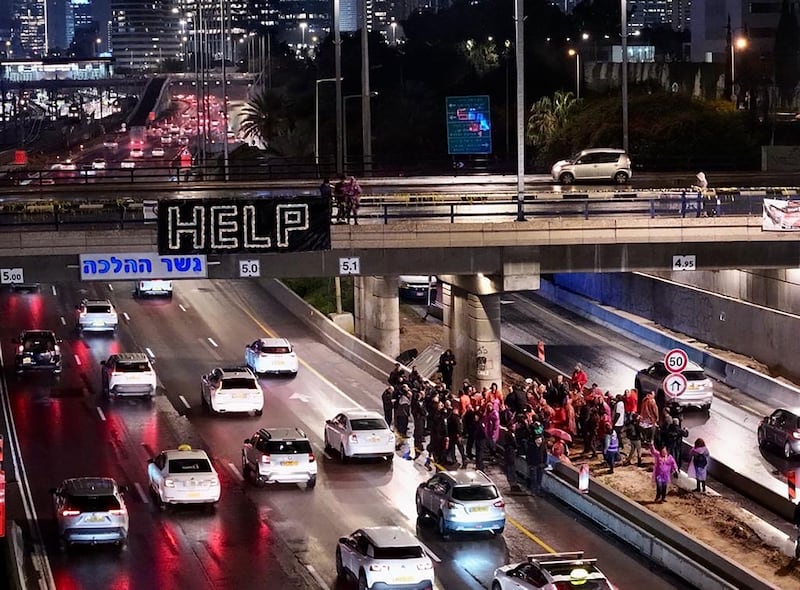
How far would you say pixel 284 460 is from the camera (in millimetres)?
36938

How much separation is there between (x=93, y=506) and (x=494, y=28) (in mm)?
109409

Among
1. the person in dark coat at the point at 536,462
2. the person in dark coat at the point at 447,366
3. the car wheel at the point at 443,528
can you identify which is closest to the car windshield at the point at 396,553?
the car wheel at the point at 443,528

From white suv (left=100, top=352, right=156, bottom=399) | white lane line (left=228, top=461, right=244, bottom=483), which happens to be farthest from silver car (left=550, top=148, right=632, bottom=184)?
white lane line (left=228, top=461, right=244, bottom=483)

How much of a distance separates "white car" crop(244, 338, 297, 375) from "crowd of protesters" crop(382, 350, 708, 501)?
10488 mm

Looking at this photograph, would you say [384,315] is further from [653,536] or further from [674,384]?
[653,536]

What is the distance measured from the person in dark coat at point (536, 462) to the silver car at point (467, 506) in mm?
3834

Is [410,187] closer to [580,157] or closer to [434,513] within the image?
[580,157]

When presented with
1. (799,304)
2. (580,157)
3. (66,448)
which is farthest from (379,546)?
(580,157)

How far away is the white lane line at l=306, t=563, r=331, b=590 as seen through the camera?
29.1 metres

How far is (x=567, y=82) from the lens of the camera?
10962cm

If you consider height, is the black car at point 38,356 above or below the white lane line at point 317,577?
above

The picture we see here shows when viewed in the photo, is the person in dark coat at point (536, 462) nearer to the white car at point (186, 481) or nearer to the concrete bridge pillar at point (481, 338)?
the white car at point (186, 481)

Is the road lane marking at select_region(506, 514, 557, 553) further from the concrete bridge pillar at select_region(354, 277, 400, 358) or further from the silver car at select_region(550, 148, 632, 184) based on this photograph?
the silver car at select_region(550, 148, 632, 184)

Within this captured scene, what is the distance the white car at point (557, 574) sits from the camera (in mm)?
25672
